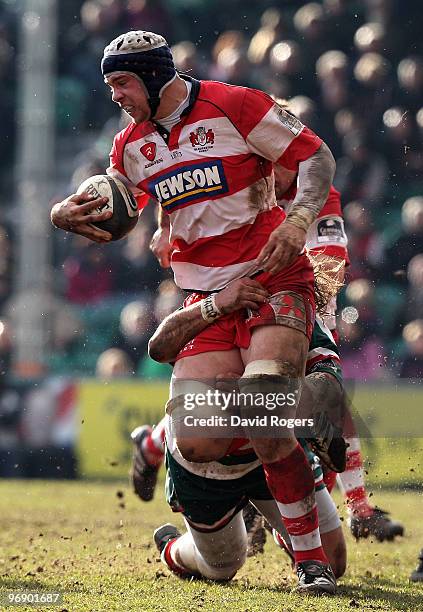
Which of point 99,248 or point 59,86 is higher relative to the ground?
point 59,86

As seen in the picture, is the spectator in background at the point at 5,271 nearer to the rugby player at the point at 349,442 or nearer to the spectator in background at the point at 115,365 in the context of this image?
the spectator in background at the point at 115,365

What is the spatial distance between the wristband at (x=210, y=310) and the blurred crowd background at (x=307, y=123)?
14.6ft

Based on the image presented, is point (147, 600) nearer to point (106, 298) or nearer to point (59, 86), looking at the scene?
point (106, 298)

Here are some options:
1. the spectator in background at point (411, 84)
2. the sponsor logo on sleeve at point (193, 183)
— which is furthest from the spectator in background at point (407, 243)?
the sponsor logo on sleeve at point (193, 183)

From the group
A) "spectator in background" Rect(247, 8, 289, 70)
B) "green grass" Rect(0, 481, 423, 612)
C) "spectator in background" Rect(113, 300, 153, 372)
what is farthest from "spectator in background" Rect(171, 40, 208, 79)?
"green grass" Rect(0, 481, 423, 612)

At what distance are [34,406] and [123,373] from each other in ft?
3.82

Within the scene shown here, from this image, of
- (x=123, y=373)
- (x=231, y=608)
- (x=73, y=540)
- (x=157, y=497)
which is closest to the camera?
(x=231, y=608)

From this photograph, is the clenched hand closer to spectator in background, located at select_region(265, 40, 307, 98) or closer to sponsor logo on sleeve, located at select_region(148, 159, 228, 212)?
sponsor logo on sleeve, located at select_region(148, 159, 228, 212)

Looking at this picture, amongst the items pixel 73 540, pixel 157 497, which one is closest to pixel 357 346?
pixel 157 497

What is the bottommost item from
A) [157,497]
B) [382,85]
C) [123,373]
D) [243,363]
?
[157,497]

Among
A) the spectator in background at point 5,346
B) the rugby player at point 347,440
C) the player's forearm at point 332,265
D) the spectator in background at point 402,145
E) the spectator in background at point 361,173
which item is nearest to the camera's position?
the rugby player at point 347,440

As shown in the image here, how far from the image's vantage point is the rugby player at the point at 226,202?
16.4ft

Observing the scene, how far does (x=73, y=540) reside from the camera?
7.23 metres

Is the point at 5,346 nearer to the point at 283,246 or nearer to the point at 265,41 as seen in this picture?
the point at 265,41
